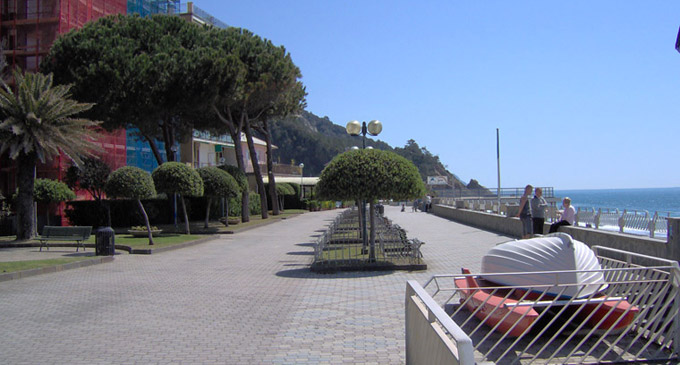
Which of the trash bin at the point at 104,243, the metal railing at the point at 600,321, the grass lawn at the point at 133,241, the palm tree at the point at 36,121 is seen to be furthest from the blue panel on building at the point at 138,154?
the metal railing at the point at 600,321

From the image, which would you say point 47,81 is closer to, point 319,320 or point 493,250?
point 319,320

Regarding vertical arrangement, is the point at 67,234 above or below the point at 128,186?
below

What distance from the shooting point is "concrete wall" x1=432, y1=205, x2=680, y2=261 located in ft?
25.3

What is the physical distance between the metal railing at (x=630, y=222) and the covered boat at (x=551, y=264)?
39.4 feet

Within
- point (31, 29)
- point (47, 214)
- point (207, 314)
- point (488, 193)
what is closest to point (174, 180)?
point (47, 214)

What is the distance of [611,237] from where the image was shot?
38.4 ft

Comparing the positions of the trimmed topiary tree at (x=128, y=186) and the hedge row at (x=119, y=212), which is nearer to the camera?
the trimmed topiary tree at (x=128, y=186)

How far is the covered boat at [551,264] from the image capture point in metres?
6.25

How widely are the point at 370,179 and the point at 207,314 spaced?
5.70 metres

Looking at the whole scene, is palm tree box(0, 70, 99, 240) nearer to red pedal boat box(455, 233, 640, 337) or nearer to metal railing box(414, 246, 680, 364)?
red pedal boat box(455, 233, 640, 337)

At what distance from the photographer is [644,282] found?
5840 mm

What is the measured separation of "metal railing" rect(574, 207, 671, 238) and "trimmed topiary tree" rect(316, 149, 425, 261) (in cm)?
848

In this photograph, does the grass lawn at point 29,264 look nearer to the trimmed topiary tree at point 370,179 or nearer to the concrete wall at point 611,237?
the trimmed topiary tree at point 370,179

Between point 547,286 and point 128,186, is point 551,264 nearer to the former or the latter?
point 547,286
